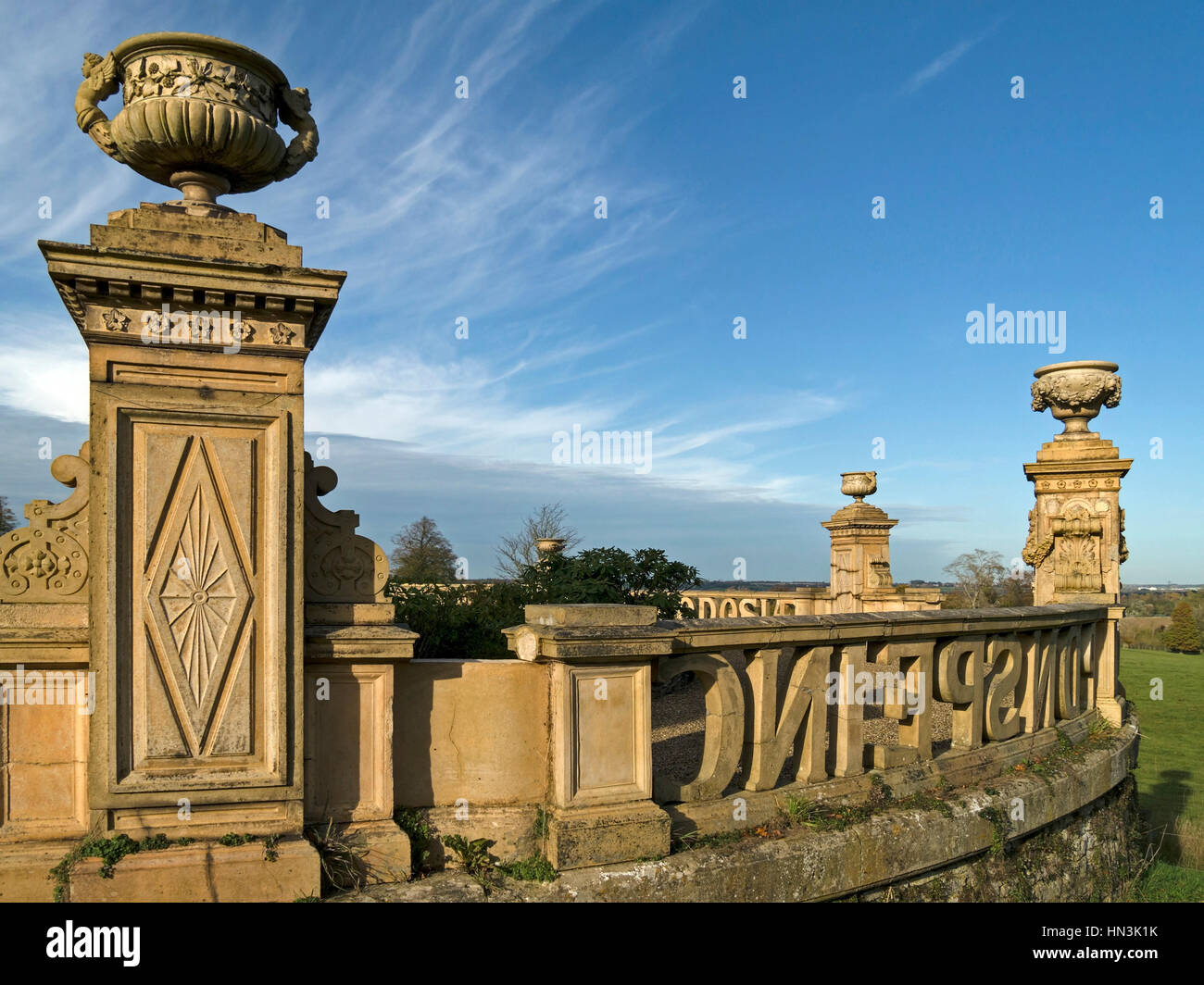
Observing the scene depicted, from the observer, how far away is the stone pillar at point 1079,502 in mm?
8156

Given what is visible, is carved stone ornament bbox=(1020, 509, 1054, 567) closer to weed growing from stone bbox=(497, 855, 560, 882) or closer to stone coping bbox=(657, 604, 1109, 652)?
stone coping bbox=(657, 604, 1109, 652)

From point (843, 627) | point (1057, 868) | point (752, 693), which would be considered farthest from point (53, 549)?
point (1057, 868)

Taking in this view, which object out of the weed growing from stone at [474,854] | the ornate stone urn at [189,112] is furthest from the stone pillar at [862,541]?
the ornate stone urn at [189,112]

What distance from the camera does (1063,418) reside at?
28.6 feet

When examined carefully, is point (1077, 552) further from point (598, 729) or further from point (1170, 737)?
point (1170, 737)

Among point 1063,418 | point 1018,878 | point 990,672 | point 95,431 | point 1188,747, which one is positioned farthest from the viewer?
point 1188,747

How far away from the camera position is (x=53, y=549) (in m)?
3.40

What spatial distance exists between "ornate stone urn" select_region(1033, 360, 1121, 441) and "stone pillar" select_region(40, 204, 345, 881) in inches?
314

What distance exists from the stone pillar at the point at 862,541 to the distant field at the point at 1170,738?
432 centimetres

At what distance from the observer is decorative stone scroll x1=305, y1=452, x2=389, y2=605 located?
12.1 ft

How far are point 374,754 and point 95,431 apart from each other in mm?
1850

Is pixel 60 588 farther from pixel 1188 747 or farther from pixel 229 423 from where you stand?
pixel 1188 747

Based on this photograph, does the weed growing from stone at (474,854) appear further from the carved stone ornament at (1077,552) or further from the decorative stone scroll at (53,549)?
the carved stone ornament at (1077,552)

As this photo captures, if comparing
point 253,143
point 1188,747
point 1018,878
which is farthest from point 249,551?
point 1188,747
